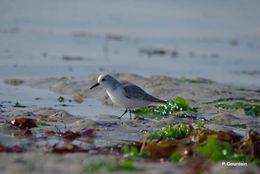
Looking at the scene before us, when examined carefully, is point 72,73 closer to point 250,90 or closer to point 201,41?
point 250,90

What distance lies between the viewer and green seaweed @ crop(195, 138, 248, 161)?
650 centimetres

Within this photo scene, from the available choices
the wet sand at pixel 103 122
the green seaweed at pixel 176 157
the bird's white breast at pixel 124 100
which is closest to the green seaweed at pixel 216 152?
the green seaweed at pixel 176 157

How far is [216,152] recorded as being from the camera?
6.55m

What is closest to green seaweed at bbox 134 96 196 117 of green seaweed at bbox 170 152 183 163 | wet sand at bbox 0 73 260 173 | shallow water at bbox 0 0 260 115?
wet sand at bbox 0 73 260 173

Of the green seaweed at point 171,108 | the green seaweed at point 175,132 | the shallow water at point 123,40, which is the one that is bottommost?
the green seaweed at point 175,132

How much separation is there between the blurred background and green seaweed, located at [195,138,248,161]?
685 cm

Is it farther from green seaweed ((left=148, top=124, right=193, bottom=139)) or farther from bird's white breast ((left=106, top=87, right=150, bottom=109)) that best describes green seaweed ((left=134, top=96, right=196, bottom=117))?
green seaweed ((left=148, top=124, right=193, bottom=139))

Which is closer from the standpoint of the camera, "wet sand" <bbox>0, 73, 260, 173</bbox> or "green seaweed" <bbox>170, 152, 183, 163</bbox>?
"wet sand" <bbox>0, 73, 260, 173</bbox>

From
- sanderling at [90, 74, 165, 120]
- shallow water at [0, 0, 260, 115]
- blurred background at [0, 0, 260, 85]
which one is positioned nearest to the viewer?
sanderling at [90, 74, 165, 120]

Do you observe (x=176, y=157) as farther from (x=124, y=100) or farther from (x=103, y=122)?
(x=124, y=100)

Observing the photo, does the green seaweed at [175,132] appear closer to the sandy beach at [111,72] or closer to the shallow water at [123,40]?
the sandy beach at [111,72]

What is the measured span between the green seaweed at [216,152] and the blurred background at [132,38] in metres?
6.85

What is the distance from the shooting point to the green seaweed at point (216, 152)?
21.3 feet

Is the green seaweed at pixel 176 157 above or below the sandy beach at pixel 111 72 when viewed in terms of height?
below
